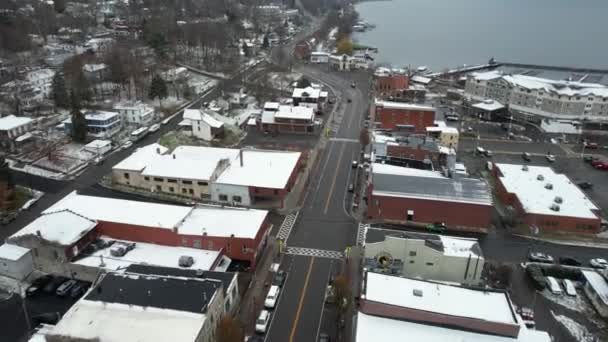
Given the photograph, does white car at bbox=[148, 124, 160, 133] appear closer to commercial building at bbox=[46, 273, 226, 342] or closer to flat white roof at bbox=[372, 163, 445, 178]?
flat white roof at bbox=[372, 163, 445, 178]

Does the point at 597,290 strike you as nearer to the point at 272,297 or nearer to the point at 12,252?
the point at 272,297

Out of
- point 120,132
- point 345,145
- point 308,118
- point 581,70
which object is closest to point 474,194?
point 345,145

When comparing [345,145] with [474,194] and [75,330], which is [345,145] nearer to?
[474,194]

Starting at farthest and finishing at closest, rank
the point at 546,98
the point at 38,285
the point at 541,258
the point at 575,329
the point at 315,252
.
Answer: the point at 546,98
the point at 315,252
the point at 541,258
the point at 38,285
the point at 575,329

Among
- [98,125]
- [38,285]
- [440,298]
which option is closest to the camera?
[440,298]

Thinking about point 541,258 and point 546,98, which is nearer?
point 541,258

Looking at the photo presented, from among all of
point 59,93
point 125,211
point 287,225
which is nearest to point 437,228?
point 287,225

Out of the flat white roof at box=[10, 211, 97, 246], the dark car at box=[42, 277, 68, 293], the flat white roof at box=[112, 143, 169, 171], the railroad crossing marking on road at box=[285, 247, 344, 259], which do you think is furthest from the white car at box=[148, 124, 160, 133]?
the railroad crossing marking on road at box=[285, 247, 344, 259]

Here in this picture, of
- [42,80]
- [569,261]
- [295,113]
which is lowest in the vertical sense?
[569,261]
